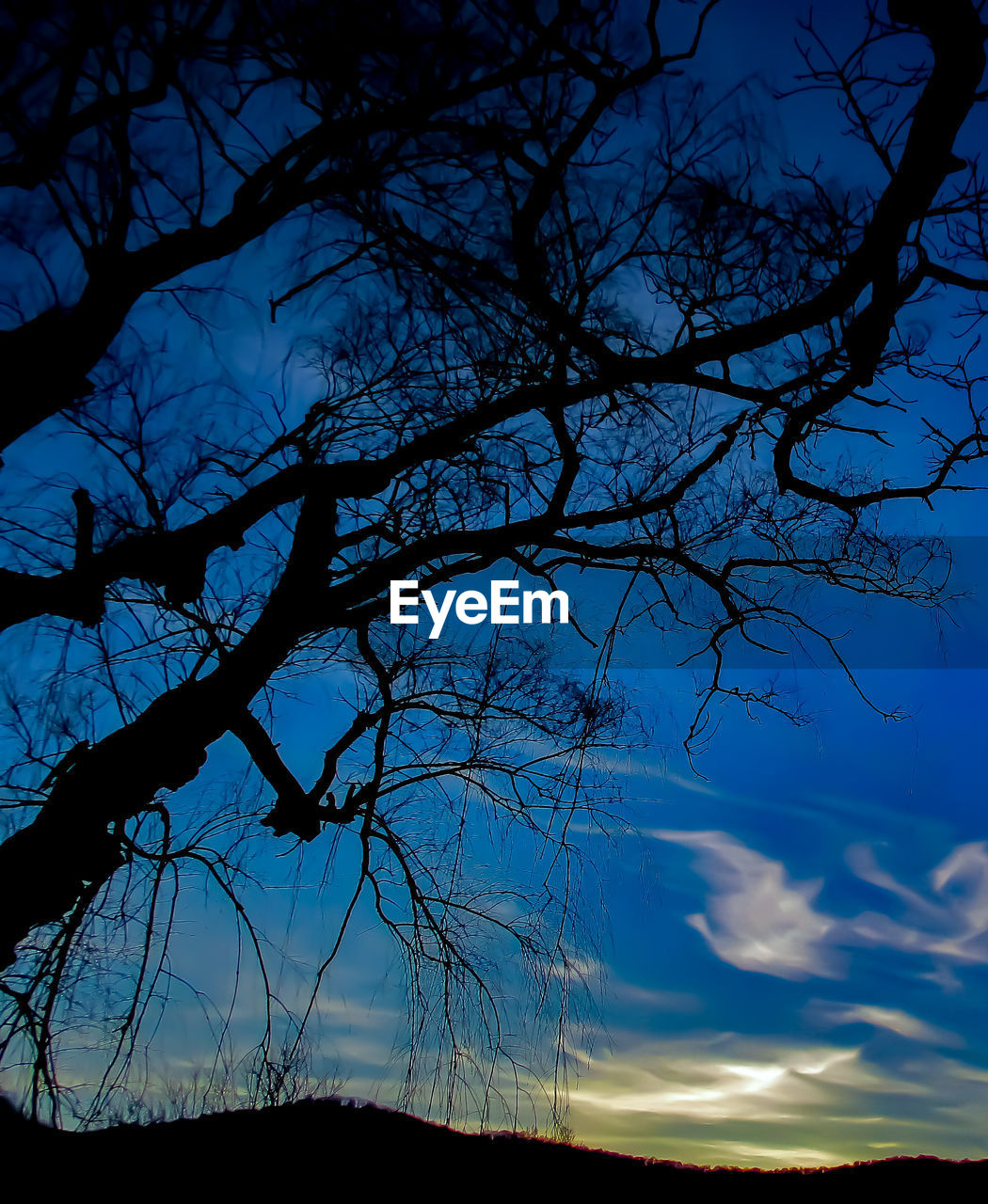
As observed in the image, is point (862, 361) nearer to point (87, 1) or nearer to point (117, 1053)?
point (87, 1)

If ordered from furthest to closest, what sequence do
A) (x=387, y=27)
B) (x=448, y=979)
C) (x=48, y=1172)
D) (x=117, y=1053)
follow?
(x=448, y=979) < (x=117, y=1053) < (x=387, y=27) < (x=48, y=1172)

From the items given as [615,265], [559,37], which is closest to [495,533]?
[615,265]

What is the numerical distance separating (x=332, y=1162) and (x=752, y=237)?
323 cm

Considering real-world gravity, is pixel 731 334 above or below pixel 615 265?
below

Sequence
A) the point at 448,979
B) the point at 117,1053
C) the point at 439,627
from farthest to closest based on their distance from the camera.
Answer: the point at 439,627 → the point at 448,979 → the point at 117,1053

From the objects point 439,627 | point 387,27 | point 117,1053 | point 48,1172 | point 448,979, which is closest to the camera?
point 48,1172

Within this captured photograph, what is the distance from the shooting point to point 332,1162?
86.7 inches

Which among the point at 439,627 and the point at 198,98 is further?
the point at 439,627

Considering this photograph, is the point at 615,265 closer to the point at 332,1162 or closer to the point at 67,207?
the point at 67,207

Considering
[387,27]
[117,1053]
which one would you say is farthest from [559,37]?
[117,1053]

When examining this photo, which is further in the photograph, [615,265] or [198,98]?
[615,265]

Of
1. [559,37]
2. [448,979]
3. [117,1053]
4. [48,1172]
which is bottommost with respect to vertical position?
[48,1172]

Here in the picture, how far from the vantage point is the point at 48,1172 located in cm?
213

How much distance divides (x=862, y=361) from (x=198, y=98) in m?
2.45
